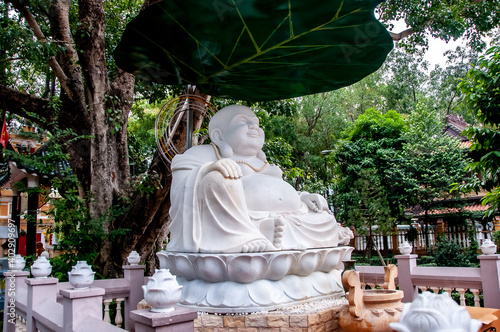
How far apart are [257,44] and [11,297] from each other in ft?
13.5

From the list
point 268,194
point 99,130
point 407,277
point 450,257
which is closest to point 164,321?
point 268,194

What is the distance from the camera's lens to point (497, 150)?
4.32 metres

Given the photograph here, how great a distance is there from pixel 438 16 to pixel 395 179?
295 inches

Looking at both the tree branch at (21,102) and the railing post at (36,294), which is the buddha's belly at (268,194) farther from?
the tree branch at (21,102)

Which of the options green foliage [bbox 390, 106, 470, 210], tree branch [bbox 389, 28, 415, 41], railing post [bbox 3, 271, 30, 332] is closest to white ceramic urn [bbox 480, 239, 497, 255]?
tree branch [bbox 389, 28, 415, 41]

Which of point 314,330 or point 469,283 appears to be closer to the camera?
point 314,330

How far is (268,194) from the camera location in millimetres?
3910

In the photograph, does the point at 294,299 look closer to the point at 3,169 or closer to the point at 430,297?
the point at 430,297

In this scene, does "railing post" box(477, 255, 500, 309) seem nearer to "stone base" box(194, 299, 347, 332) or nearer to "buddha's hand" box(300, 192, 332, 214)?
"buddha's hand" box(300, 192, 332, 214)

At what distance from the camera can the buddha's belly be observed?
386cm

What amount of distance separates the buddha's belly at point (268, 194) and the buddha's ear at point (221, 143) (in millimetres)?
345

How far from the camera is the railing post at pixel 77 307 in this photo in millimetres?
2516

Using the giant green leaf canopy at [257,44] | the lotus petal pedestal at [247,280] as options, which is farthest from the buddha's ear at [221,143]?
the lotus petal pedestal at [247,280]

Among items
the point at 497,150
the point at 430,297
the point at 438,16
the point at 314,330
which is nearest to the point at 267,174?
the point at 314,330
